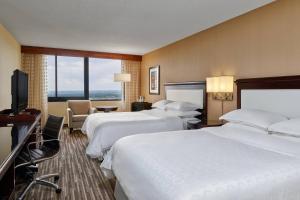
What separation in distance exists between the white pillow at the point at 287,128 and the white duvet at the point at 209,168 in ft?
0.41

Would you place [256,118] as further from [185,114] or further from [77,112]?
[77,112]

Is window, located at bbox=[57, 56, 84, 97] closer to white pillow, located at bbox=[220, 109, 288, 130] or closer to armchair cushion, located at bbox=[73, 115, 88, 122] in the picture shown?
armchair cushion, located at bbox=[73, 115, 88, 122]

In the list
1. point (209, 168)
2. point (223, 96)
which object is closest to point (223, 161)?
point (209, 168)

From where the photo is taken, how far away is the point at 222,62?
3801 millimetres

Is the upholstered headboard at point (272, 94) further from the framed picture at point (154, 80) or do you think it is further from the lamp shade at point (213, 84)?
the framed picture at point (154, 80)

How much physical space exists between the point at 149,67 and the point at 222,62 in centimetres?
325

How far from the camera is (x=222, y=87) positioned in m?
3.52

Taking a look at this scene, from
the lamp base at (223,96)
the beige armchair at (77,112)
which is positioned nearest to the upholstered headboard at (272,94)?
the lamp base at (223,96)

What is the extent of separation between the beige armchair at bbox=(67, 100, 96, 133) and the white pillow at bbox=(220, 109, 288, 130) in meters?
4.06

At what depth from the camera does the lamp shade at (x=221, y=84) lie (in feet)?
11.3

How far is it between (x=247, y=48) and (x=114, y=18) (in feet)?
7.17

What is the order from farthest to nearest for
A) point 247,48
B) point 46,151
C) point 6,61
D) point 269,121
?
1. point 6,61
2. point 247,48
3. point 46,151
4. point 269,121

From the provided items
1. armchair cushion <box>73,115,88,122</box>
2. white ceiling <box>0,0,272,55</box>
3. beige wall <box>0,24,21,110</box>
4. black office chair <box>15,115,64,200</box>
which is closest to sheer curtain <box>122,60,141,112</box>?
armchair cushion <box>73,115,88,122</box>

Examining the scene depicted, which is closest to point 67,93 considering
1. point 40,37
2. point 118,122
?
point 40,37
